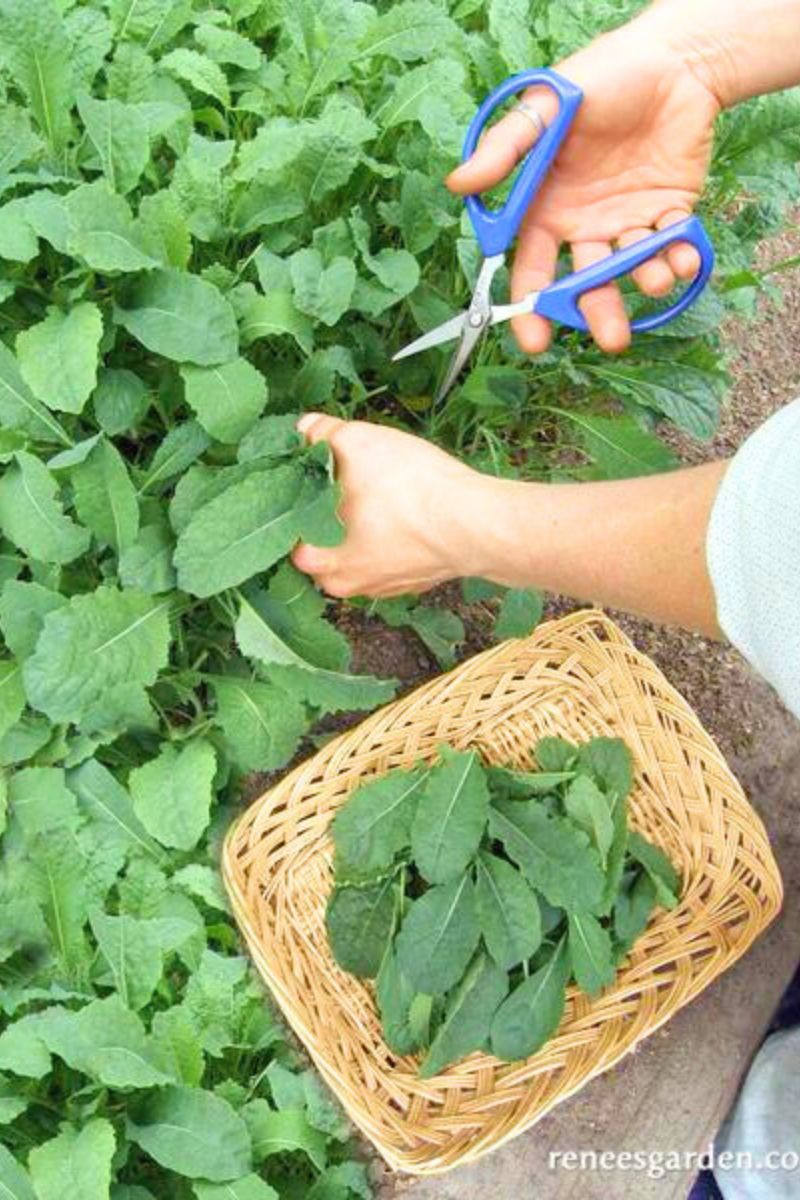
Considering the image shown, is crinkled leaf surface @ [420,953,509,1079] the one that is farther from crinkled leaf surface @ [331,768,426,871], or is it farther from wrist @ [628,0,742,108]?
wrist @ [628,0,742,108]

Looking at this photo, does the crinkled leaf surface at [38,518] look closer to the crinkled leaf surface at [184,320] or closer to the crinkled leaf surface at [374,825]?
the crinkled leaf surface at [184,320]

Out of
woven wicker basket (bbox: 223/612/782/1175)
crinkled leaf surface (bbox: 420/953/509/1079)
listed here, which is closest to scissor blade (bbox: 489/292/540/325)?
woven wicker basket (bbox: 223/612/782/1175)

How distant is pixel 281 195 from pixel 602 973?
31.1 inches

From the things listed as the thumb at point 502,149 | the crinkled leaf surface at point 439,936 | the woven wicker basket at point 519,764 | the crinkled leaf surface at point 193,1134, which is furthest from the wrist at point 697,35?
the crinkled leaf surface at point 193,1134

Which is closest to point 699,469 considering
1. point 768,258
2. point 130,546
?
point 130,546

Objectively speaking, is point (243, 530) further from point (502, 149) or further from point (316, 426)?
point (502, 149)

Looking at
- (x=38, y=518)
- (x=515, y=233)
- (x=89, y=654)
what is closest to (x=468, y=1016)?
(x=89, y=654)

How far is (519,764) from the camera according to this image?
139 cm

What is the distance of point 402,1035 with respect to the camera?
1.22m

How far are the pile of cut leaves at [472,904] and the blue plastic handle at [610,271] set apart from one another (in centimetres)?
43

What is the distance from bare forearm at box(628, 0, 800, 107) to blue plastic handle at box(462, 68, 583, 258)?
3.9 inches

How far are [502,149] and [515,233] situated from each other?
96 mm

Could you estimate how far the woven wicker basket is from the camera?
121 cm

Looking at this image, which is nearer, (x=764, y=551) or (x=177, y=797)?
(x=764, y=551)
